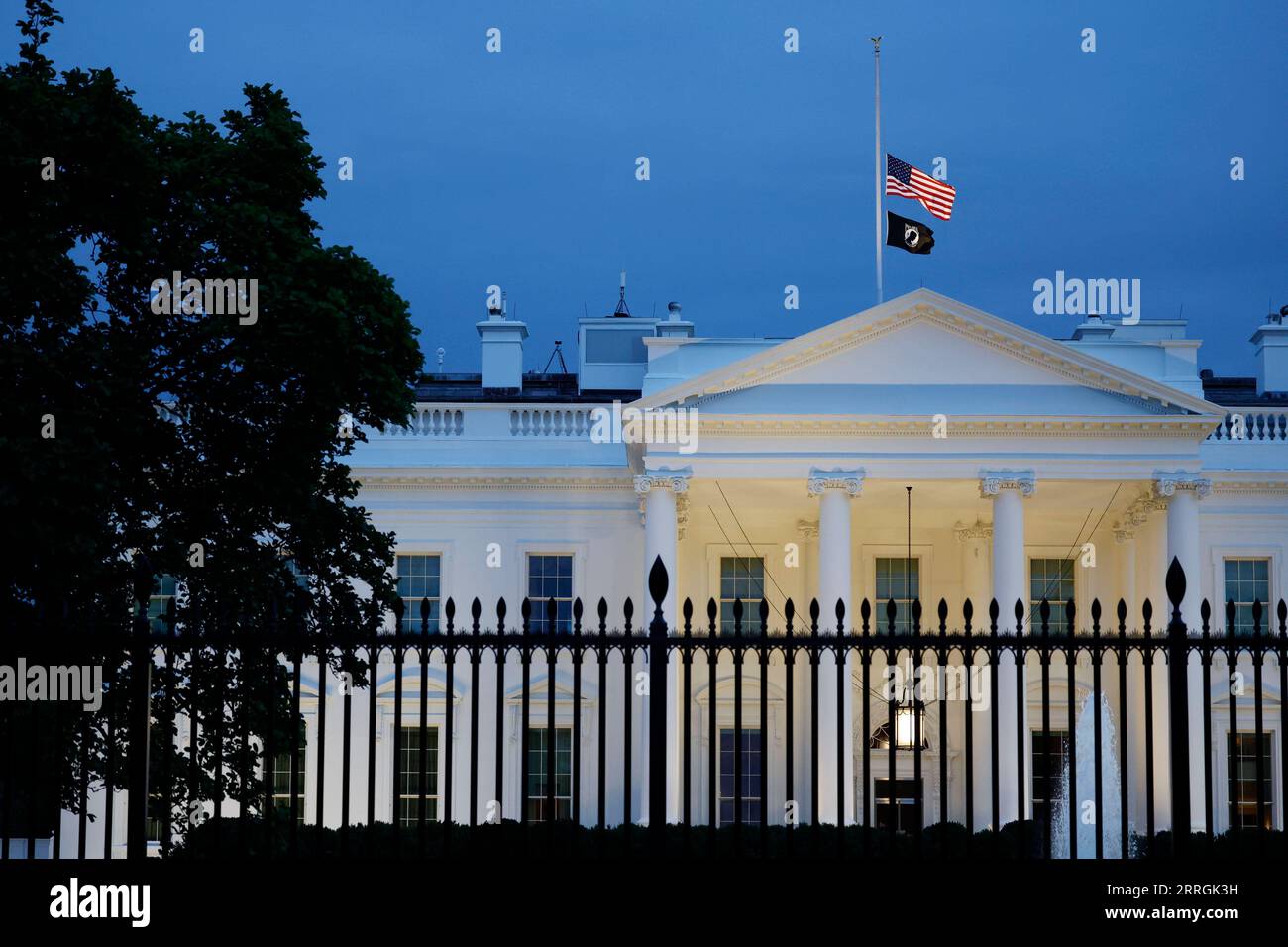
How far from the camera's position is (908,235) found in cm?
3669

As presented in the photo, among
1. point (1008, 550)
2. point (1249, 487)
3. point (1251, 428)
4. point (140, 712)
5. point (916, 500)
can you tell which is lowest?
point (140, 712)

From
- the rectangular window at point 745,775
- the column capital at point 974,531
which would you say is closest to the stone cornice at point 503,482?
the rectangular window at point 745,775

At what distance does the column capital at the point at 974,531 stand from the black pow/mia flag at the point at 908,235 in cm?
620

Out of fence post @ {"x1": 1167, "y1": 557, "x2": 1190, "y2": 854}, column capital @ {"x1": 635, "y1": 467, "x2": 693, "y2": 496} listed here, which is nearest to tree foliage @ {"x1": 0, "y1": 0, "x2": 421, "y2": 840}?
fence post @ {"x1": 1167, "y1": 557, "x2": 1190, "y2": 854}

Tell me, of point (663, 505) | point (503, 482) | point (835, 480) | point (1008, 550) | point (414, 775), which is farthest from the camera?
point (503, 482)

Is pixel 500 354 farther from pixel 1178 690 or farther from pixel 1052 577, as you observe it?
pixel 1178 690

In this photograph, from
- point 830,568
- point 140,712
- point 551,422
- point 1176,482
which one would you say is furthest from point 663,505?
point 140,712

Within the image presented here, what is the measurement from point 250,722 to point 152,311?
4.41 metres

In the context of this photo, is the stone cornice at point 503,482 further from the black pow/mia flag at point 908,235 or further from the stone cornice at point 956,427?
the black pow/mia flag at point 908,235

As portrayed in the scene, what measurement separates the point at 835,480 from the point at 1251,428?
9.88 meters

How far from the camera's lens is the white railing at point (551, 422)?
1587 inches
